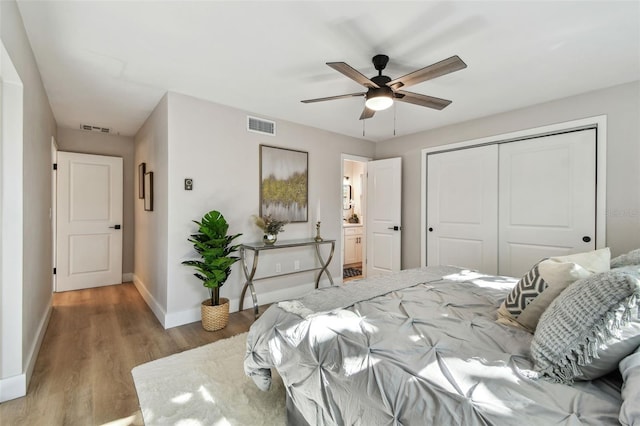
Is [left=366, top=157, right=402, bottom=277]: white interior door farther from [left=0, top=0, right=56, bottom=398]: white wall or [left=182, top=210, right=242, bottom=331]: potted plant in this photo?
[left=0, top=0, right=56, bottom=398]: white wall

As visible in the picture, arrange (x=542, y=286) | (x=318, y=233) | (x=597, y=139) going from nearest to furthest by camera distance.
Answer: (x=542, y=286), (x=597, y=139), (x=318, y=233)

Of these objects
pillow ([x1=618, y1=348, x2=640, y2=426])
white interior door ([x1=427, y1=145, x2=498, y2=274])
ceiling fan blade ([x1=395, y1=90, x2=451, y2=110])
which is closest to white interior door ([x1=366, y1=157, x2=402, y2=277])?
white interior door ([x1=427, y1=145, x2=498, y2=274])

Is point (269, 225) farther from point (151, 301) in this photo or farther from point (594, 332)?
point (594, 332)

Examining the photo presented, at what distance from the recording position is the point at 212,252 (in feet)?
9.38

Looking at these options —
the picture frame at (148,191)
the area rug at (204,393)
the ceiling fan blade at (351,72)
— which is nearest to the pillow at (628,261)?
the ceiling fan blade at (351,72)

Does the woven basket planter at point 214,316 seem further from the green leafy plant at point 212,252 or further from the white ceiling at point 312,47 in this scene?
the white ceiling at point 312,47

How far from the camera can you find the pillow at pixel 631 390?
0.69 metres

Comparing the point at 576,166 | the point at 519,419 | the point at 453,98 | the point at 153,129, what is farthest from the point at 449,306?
the point at 153,129

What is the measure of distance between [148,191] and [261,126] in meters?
1.62

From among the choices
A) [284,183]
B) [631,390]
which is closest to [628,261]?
A: [631,390]

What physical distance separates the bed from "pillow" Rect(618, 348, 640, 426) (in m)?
0.01

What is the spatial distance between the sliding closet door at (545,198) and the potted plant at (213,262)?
3.27 m

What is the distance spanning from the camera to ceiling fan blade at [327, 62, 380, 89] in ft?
6.08

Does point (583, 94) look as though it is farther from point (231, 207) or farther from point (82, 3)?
point (82, 3)
